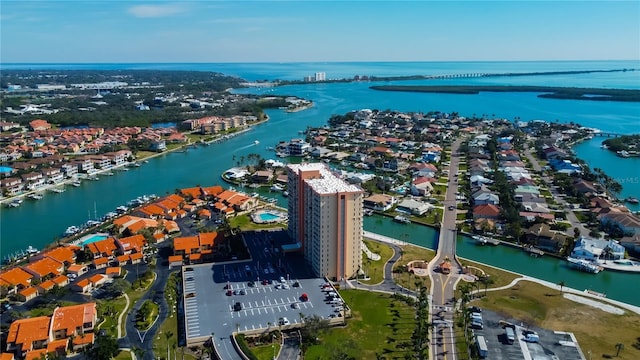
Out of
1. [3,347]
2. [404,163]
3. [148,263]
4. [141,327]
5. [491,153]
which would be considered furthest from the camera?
[491,153]

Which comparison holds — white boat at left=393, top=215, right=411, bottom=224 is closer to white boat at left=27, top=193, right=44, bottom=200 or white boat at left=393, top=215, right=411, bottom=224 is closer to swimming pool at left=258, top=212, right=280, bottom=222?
swimming pool at left=258, top=212, right=280, bottom=222

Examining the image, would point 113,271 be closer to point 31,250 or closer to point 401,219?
point 31,250

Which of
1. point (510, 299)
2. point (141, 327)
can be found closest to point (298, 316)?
point (141, 327)

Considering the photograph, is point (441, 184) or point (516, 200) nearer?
point (516, 200)

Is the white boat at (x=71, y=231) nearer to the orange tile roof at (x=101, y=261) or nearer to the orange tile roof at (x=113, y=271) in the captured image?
the orange tile roof at (x=101, y=261)

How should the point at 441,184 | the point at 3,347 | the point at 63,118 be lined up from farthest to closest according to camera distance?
the point at 63,118, the point at 441,184, the point at 3,347

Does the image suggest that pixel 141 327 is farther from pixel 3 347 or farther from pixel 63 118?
pixel 63 118

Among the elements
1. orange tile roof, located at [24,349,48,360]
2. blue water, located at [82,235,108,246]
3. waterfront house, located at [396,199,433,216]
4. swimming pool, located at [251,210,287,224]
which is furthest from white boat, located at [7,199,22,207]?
waterfront house, located at [396,199,433,216]
